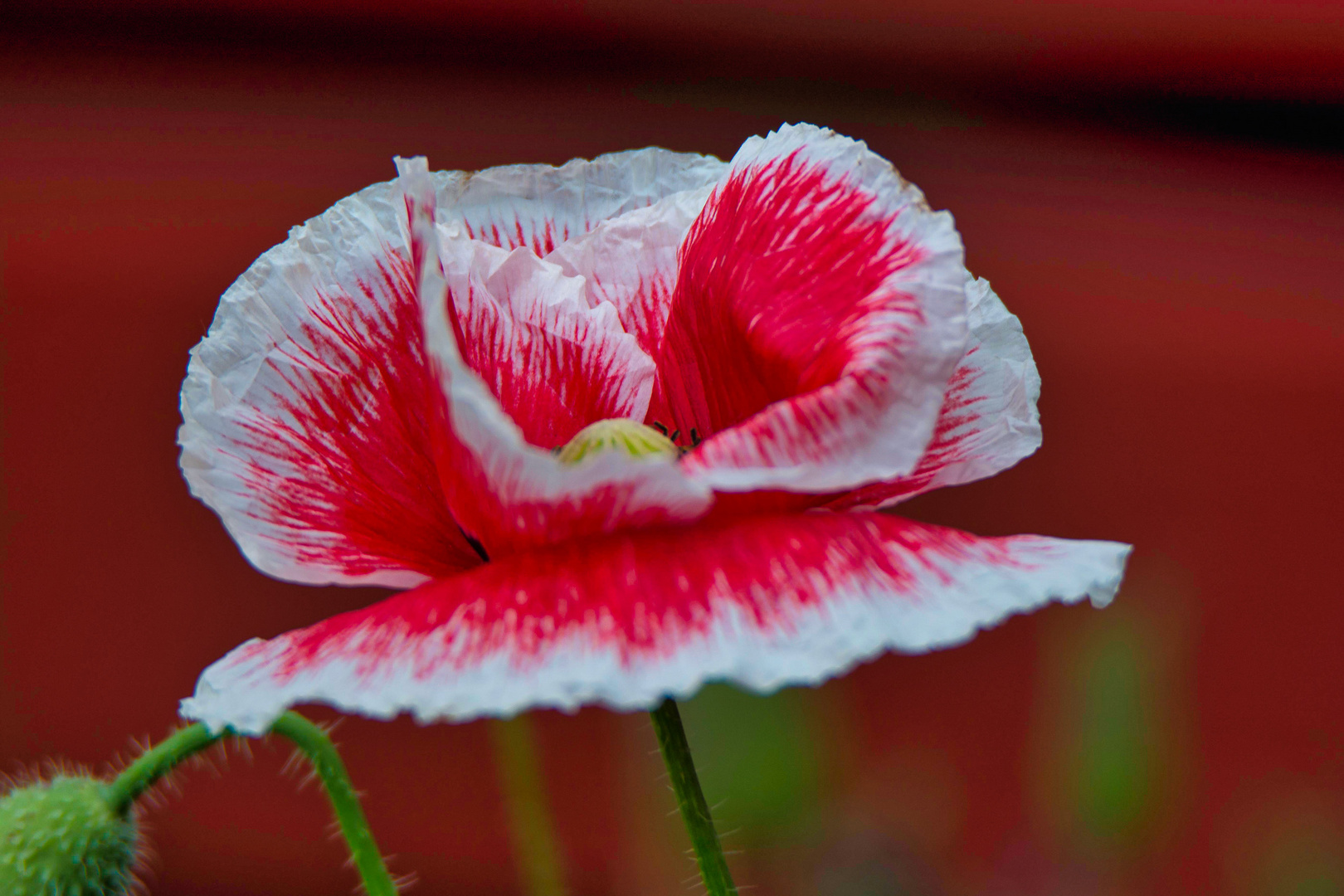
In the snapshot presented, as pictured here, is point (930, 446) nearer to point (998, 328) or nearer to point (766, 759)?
point (998, 328)

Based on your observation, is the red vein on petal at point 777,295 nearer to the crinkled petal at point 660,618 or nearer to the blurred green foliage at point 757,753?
the crinkled petal at point 660,618

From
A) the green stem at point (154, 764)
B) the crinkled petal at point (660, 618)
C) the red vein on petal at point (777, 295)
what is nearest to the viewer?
the crinkled petal at point (660, 618)

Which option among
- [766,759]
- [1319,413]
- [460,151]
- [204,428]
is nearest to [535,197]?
[204,428]

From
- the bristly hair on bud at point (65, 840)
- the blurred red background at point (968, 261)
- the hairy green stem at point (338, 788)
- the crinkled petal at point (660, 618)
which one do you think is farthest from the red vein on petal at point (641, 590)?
the blurred red background at point (968, 261)

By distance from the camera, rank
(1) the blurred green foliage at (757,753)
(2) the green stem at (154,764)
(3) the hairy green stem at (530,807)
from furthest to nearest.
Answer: (1) the blurred green foliage at (757,753) → (3) the hairy green stem at (530,807) → (2) the green stem at (154,764)

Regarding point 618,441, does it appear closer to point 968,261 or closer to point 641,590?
point 641,590

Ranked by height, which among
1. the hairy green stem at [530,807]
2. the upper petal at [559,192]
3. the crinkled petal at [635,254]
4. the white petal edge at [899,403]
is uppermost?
the upper petal at [559,192]

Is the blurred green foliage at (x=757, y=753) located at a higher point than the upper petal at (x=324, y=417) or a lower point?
lower

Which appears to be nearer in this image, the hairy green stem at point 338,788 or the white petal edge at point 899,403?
the white petal edge at point 899,403

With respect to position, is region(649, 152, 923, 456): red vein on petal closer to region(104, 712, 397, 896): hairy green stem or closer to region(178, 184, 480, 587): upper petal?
region(178, 184, 480, 587): upper petal
